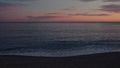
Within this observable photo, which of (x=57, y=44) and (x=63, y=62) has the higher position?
(x=63, y=62)

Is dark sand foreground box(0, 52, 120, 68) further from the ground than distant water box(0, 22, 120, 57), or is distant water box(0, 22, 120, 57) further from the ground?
dark sand foreground box(0, 52, 120, 68)

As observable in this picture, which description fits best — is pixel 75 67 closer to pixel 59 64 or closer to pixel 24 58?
pixel 59 64

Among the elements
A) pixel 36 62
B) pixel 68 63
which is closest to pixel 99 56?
pixel 68 63

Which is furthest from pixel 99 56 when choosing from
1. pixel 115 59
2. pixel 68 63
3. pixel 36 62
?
pixel 36 62

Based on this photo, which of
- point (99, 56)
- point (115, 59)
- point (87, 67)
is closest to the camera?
point (87, 67)

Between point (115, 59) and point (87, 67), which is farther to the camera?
point (115, 59)

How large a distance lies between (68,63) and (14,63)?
2.05 m

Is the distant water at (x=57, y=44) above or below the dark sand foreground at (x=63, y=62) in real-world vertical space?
below

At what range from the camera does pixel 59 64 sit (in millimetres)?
10320

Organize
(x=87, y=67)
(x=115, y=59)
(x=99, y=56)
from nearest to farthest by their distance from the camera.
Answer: (x=87, y=67), (x=115, y=59), (x=99, y=56)

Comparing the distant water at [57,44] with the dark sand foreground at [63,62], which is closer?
the dark sand foreground at [63,62]

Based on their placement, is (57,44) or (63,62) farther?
(57,44)

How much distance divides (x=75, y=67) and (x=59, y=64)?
2.04 feet

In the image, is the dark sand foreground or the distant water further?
the distant water
